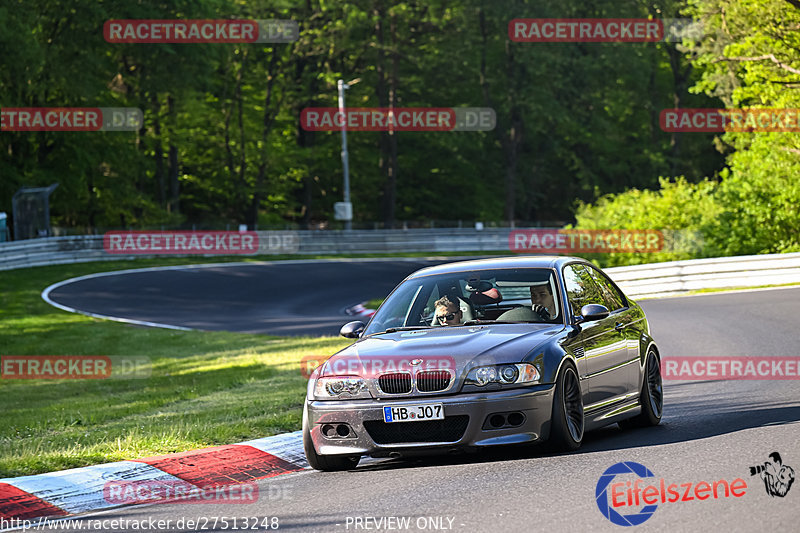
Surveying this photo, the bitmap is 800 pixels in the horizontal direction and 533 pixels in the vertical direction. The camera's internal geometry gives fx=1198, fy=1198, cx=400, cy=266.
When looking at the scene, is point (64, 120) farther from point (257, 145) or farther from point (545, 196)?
point (545, 196)

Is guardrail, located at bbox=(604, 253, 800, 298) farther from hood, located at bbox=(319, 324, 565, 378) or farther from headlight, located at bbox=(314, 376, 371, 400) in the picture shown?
headlight, located at bbox=(314, 376, 371, 400)

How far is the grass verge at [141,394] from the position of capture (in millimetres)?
9815

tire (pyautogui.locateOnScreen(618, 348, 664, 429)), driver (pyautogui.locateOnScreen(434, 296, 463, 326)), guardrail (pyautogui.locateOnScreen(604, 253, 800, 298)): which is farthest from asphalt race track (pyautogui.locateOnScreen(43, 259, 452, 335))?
driver (pyautogui.locateOnScreen(434, 296, 463, 326))

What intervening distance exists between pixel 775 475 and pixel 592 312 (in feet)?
7.66

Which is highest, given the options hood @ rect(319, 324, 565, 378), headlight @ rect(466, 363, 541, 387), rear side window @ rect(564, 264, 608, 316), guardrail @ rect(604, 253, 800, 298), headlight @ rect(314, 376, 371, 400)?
rear side window @ rect(564, 264, 608, 316)

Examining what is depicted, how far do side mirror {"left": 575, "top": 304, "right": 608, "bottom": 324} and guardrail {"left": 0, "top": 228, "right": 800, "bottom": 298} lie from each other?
61.7ft

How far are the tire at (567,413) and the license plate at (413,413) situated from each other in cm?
84

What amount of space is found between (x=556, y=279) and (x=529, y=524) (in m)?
3.64

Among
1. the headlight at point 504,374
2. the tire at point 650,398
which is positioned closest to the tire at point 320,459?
the headlight at point 504,374

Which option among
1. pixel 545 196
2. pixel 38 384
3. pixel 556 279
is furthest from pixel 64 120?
pixel 556 279

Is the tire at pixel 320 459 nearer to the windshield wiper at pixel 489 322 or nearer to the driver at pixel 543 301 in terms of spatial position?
the windshield wiper at pixel 489 322

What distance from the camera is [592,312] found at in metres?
9.29

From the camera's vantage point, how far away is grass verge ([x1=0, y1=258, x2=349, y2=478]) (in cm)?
981

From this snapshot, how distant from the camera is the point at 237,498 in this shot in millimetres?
7766
